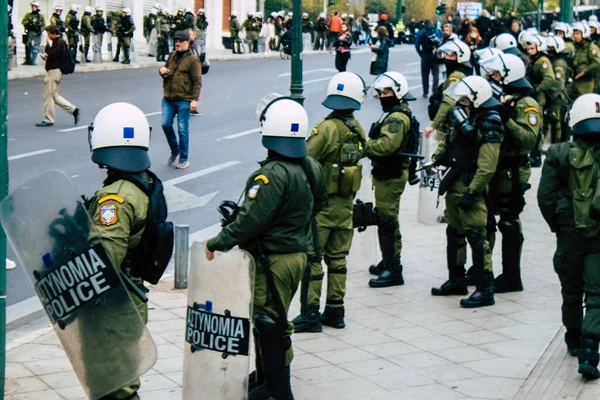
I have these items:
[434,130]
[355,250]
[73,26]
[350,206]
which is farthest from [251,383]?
[73,26]

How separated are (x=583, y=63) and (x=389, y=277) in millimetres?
10302

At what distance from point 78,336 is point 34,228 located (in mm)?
521

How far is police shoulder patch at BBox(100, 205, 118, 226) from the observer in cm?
488

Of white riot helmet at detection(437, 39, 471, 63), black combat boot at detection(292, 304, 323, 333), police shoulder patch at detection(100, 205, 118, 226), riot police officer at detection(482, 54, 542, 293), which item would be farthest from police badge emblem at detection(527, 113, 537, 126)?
police shoulder patch at detection(100, 205, 118, 226)

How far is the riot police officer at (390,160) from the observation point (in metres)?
8.72

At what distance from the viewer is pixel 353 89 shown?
7938 millimetres

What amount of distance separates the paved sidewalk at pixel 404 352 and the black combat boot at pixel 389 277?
8 cm

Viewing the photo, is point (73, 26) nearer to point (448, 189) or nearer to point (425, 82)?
point (425, 82)

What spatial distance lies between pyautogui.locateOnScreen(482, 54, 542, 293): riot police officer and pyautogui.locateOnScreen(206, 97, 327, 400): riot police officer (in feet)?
10.2

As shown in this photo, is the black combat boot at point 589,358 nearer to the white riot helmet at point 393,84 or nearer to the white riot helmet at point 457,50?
the white riot helmet at point 393,84

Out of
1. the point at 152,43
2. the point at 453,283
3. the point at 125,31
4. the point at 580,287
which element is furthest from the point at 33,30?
the point at 580,287

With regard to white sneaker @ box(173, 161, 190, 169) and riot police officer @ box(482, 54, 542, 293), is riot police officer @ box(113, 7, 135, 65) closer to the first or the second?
white sneaker @ box(173, 161, 190, 169)

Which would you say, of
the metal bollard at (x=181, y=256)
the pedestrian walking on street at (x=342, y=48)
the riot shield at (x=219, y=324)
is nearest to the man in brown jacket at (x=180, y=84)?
the metal bollard at (x=181, y=256)

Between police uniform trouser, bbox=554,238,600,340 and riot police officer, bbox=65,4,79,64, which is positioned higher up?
riot police officer, bbox=65,4,79,64
